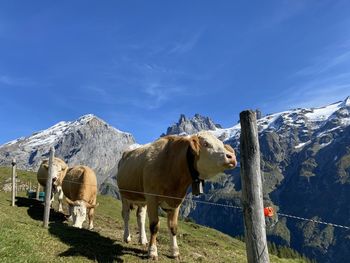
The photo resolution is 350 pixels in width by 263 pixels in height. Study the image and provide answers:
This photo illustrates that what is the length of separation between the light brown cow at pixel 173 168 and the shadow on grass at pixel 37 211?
12.3 m

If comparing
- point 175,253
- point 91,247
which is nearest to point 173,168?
point 175,253

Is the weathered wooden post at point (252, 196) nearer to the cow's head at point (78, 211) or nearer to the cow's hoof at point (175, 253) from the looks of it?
the cow's hoof at point (175, 253)

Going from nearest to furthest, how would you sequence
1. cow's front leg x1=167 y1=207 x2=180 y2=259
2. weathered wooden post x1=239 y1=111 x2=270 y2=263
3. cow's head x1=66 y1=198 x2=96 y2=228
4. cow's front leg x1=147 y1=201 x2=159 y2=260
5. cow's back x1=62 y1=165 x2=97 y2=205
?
weathered wooden post x1=239 y1=111 x2=270 y2=263
cow's front leg x1=147 y1=201 x2=159 y2=260
cow's front leg x1=167 y1=207 x2=180 y2=259
cow's head x1=66 y1=198 x2=96 y2=228
cow's back x1=62 y1=165 x2=97 y2=205

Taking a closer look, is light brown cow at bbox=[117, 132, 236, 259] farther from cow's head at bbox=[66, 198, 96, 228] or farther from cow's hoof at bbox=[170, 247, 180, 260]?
cow's head at bbox=[66, 198, 96, 228]

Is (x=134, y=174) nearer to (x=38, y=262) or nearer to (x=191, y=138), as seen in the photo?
(x=191, y=138)

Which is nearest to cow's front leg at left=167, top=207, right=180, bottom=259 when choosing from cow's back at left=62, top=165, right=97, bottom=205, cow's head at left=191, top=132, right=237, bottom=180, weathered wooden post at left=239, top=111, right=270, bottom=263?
cow's head at left=191, top=132, right=237, bottom=180

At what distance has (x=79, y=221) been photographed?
25.2 metres

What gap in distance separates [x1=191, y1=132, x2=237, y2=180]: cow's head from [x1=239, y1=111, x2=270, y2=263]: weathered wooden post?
374 cm

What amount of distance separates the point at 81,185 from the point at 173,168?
12442mm

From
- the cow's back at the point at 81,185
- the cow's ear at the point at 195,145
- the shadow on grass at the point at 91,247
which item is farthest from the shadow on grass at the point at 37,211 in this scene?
the cow's ear at the point at 195,145

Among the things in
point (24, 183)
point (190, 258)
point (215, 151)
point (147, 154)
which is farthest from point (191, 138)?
point (24, 183)

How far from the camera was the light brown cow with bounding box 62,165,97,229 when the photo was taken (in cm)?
2558

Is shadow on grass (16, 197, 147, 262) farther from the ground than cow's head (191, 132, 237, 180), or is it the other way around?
cow's head (191, 132, 237, 180)

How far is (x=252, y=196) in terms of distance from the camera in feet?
37.5
